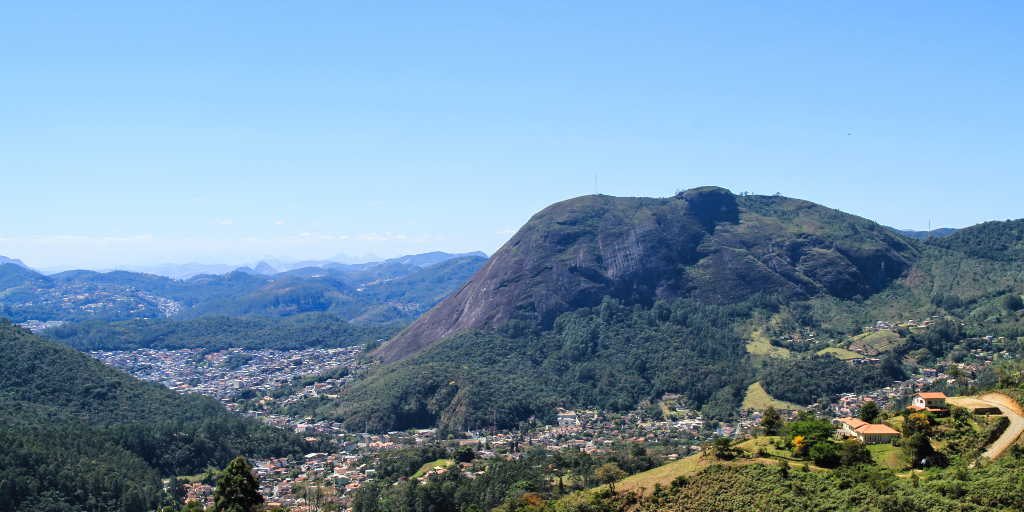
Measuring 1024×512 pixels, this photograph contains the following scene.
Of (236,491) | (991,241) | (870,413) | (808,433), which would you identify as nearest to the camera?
(236,491)

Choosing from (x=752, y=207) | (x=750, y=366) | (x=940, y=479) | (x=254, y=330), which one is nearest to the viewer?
(x=940, y=479)

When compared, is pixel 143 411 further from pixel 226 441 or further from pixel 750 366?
pixel 750 366

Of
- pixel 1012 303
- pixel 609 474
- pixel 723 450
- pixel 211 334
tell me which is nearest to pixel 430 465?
pixel 609 474

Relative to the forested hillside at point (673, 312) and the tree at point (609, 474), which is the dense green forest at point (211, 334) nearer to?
the forested hillside at point (673, 312)

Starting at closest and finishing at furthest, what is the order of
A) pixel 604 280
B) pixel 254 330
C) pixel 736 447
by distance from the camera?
pixel 736 447
pixel 604 280
pixel 254 330

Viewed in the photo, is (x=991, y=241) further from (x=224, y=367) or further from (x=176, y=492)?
(x=224, y=367)

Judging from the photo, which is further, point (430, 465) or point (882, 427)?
point (430, 465)

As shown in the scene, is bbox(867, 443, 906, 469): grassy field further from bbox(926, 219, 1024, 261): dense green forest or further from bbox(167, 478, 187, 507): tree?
bbox(926, 219, 1024, 261): dense green forest

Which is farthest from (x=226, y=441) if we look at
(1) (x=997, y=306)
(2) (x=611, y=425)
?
(1) (x=997, y=306)
